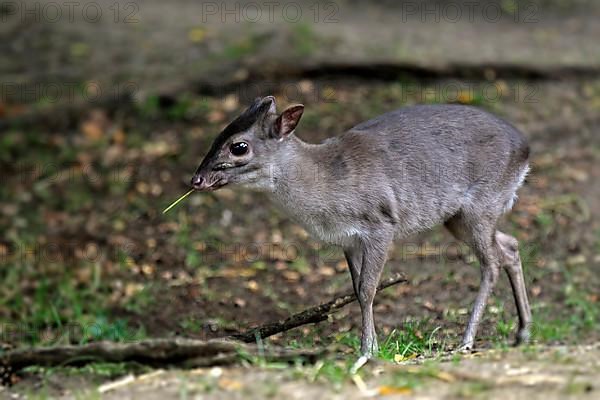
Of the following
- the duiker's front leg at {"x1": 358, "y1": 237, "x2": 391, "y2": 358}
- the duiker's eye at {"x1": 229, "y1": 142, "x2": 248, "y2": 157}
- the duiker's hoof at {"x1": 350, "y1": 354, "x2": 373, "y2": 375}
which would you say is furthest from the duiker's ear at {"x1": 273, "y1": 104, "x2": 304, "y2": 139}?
the duiker's hoof at {"x1": 350, "y1": 354, "x2": 373, "y2": 375}

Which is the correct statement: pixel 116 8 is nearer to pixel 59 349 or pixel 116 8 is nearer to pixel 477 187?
pixel 477 187

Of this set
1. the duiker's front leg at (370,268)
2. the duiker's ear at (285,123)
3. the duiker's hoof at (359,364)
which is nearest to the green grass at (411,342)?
the duiker's front leg at (370,268)

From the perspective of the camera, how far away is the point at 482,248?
6.34 m

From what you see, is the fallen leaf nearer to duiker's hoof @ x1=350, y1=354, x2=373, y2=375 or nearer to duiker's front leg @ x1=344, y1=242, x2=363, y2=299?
duiker's hoof @ x1=350, y1=354, x2=373, y2=375

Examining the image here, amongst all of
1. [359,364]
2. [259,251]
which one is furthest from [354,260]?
[259,251]

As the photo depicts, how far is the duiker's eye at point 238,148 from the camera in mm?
5789

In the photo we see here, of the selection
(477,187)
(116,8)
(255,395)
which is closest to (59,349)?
(255,395)

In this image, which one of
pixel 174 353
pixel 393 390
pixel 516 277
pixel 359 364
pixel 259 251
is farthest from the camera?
pixel 259 251

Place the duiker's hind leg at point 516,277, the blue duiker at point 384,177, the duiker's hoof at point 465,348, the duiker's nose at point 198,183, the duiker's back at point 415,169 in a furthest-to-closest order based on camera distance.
Answer: the duiker's hind leg at point 516,277 → the duiker's back at point 415,169 → the blue duiker at point 384,177 → the duiker's nose at point 198,183 → the duiker's hoof at point 465,348

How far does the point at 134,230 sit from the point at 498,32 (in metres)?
5.74

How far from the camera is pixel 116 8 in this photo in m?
13.0

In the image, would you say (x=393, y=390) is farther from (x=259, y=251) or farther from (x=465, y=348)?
(x=259, y=251)

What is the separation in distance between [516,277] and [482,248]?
14.2 inches

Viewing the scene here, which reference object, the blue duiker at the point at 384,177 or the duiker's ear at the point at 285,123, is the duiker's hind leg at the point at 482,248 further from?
the duiker's ear at the point at 285,123
